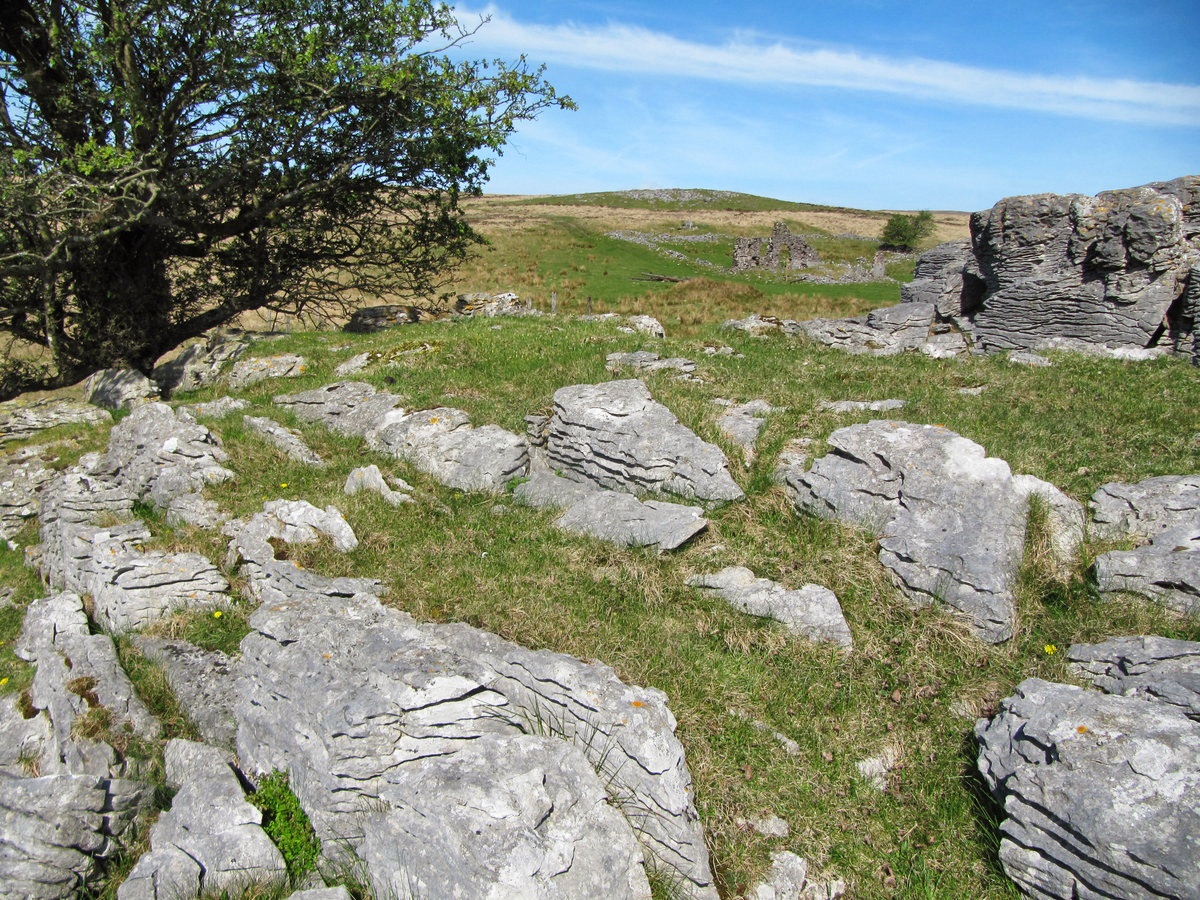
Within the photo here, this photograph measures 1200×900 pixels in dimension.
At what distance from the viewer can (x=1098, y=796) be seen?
5.13 metres

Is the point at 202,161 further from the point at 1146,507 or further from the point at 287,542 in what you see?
the point at 1146,507

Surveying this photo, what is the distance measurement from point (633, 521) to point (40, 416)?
13.3 metres

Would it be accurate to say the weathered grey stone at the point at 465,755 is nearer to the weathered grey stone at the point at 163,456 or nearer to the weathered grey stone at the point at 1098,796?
the weathered grey stone at the point at 1098,796

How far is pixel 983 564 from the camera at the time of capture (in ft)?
25.6

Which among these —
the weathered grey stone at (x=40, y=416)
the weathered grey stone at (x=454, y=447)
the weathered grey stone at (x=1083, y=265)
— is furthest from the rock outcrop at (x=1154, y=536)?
the weathered grey stone at (x=40, y=416)

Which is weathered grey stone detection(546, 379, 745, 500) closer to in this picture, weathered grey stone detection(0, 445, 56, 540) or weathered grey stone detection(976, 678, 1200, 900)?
weathered grey stone detection(976, 678, 1200, 900)

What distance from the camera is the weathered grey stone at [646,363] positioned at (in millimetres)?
14148

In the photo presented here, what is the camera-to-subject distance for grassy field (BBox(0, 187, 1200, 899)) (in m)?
6.00

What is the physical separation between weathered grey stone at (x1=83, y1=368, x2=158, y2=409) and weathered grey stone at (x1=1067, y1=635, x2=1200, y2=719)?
1722 cm

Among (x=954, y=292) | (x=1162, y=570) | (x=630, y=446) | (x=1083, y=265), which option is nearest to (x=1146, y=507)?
(x=1162, y=570)

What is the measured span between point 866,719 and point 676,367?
8562 millimetres

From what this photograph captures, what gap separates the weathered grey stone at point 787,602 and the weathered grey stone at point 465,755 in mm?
2198

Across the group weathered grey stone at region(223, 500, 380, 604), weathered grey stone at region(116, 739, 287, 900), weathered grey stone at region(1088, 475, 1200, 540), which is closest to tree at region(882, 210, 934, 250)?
weathered grey stone at region(1088, 475, 1200, 540)

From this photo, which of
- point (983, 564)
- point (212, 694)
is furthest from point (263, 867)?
point (983, 564)
